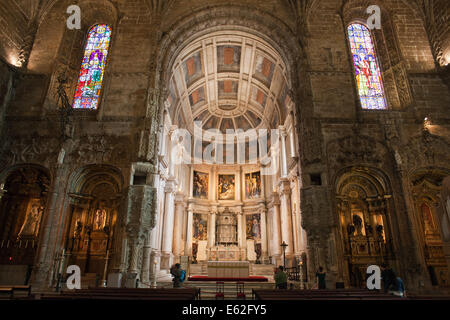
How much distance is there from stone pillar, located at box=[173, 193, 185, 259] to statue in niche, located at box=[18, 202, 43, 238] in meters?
10.1

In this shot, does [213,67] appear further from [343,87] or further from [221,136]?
[343,87]

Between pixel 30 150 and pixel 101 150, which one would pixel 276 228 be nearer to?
pixel 101 150

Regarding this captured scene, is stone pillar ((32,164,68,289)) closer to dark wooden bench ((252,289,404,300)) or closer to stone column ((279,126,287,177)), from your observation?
dark wooden bench ((252,289,404,300))

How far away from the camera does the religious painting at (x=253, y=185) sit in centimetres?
2508

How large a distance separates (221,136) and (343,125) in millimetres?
15210

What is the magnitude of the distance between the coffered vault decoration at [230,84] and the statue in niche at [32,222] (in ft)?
30.0

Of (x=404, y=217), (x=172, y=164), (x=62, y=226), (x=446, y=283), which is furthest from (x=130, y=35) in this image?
(x=446, y=283)

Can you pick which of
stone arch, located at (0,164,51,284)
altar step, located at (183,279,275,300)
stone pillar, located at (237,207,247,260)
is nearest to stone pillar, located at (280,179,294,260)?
altar step, located at (183,279,275,300)

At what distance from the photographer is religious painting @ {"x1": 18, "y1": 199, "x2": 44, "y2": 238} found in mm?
12242

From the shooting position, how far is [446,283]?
11344 millimetres

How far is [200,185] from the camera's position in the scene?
25.5 meters

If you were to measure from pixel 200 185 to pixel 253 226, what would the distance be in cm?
594

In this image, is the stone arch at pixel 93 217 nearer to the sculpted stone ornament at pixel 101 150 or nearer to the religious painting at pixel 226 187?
the sculpted stone ornament at pixel 101 150

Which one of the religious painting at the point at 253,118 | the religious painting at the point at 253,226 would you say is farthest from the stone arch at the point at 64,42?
the religious painting at the point at 253,226
